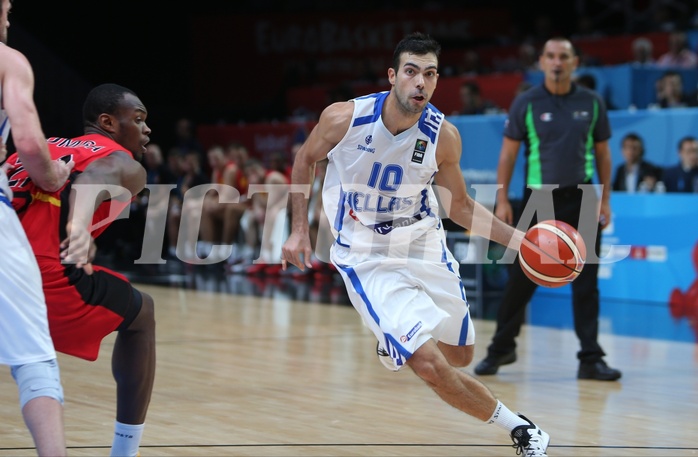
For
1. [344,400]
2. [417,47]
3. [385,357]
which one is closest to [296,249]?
[385,357]

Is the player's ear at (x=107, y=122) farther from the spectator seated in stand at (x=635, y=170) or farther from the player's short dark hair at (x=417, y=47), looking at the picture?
the spectator seated in stand at (x=635, y=170)

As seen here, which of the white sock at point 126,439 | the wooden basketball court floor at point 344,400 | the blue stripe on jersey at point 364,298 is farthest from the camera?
the wooden basketball court floor at point 344,400

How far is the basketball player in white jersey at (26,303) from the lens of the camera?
368 cm

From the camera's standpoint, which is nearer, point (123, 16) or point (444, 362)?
point (444, 362)

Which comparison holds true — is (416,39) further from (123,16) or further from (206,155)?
(123,16)

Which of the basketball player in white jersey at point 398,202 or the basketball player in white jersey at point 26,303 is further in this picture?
the basketball player in white jersey at point 398,202

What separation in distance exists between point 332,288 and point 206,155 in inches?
256

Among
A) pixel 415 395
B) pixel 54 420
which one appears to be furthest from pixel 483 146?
pixel 54 420

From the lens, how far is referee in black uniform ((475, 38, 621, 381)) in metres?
7.50

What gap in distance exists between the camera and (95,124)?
4.67 metres

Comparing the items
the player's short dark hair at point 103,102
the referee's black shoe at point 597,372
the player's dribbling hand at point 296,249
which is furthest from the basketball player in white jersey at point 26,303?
the referee's black shoe at point 597,372

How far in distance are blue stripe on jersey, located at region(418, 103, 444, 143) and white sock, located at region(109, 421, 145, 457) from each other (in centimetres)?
199

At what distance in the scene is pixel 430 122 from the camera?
217 inches

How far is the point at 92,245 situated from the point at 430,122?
1.97 m
